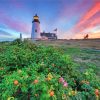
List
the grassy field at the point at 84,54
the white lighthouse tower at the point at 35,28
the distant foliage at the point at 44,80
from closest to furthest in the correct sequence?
the distant foliage at the point at 44,80 → the grassy field at the point at 84,54 → the white lighthouse tower at the point at 35,28

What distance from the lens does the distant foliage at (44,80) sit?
3582 mm

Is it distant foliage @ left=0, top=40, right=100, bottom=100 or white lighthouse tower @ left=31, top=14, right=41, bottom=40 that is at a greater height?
white lighthouse tower @ left=31, top=14, right=41, bottom=40

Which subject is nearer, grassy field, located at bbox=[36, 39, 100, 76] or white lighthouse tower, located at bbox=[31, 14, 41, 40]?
grassy field, located at bbox=[36, 39, 100, 76]

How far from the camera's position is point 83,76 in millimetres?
5250

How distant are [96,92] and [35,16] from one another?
165 feet

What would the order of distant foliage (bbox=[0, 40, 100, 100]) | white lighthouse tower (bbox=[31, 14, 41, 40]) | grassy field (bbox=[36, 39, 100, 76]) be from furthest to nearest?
white lighthouse tower (bbox=[31, 14, 41, 40]) < grassy field (bbox=[36, 39, 100, 76]) < distant foliage (bbox=[0, 40, 100, 100])

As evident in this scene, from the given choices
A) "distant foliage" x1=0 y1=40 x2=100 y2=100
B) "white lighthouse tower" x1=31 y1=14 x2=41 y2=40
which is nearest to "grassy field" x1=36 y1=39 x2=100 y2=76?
"distant foliage" x1=0 y1=40 x2=100 y2=100

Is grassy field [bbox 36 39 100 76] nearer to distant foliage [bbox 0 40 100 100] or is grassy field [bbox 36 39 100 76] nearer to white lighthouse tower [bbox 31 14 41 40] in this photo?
distant foliage [bbox 0 40 100 100]

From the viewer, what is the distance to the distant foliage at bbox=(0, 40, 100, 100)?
3.58m

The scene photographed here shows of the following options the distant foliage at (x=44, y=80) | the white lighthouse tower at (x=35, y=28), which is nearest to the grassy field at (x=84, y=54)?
the distant foliage at (x=44, y=80)

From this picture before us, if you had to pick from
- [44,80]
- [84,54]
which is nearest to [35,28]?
[84,54]

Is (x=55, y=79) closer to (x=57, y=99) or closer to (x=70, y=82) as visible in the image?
(x=57, y=99)

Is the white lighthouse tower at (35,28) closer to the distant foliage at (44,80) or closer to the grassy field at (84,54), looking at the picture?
the grassy field at (84,54)

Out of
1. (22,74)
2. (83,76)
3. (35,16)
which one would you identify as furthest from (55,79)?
(35,16)
